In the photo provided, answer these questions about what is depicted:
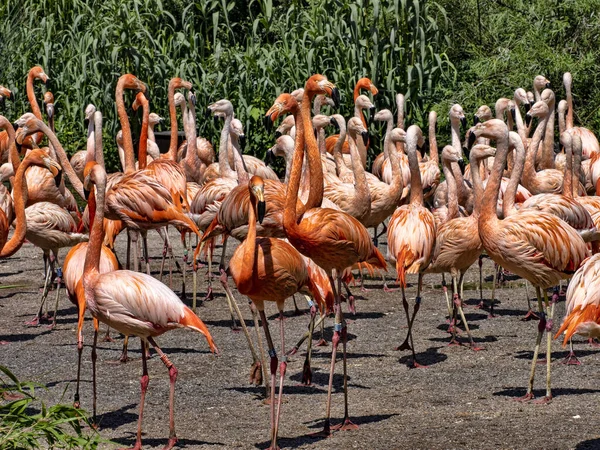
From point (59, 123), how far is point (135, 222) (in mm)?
8098

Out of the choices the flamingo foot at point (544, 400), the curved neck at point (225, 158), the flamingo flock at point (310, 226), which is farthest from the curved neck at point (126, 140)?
the flamingo foot at point (544, 400)

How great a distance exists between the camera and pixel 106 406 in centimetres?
633

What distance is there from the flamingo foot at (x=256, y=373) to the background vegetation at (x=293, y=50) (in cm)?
728

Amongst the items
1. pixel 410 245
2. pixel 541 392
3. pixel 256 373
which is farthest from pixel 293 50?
pixel 541 392

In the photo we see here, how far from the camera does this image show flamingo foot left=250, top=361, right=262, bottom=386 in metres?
6.72

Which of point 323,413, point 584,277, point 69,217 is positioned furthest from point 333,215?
point 69,217

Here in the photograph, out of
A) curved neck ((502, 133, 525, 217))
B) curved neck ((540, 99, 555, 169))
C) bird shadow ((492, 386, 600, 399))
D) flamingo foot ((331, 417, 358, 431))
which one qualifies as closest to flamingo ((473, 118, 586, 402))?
bird shadow ((492, 386, 600, 399))

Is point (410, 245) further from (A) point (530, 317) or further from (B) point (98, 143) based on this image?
(B) point (98, 143)

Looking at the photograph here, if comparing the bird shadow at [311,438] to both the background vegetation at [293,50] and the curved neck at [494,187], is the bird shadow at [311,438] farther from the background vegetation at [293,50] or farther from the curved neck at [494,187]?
the background vegetation at [293,50]

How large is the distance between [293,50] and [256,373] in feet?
27.1

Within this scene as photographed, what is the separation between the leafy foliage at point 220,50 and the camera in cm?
1401

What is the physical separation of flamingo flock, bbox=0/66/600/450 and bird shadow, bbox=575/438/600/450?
0.58 meters

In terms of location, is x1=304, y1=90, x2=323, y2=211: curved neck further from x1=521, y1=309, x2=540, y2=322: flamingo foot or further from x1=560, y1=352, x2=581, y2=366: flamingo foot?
x1=521, y1=309, x2=540, y2=322: flamingo foot

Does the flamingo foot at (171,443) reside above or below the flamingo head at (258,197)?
below
